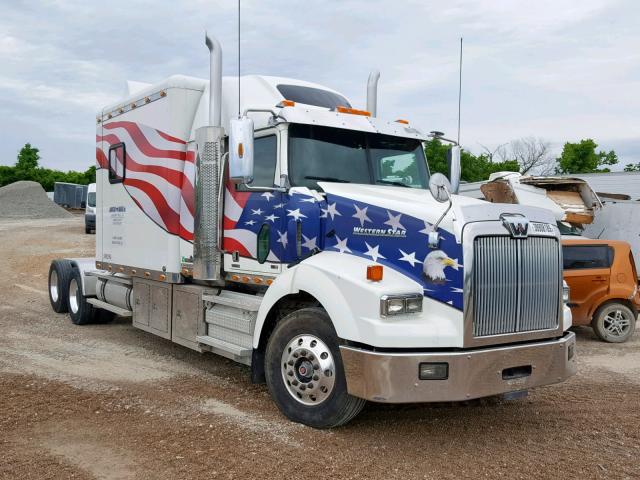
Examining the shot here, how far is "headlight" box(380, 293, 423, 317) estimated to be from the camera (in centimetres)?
446

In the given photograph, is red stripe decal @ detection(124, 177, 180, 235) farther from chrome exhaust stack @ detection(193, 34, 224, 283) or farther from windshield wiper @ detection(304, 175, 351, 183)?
windshield wiper @ detection(304, 175, 351, 183)

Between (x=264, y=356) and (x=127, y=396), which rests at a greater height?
(x=264, y=356)

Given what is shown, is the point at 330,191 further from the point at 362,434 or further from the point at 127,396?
the point at 127,396

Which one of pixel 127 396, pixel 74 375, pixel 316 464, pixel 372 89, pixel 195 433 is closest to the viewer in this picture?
pixel 316 464

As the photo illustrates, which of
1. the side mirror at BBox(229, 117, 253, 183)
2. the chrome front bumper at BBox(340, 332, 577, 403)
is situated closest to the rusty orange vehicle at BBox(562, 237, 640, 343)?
the chrome front bumper at BBox(340, 332, 577, 403)

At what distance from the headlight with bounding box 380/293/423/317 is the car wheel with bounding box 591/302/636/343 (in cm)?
605

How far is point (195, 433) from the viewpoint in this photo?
196 inches

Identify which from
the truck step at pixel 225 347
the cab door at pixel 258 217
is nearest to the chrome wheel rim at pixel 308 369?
the truck step at pixel 225 347

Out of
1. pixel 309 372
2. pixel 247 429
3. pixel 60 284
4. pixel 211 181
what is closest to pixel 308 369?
pixel 309 372

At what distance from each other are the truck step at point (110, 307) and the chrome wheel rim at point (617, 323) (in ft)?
23.0

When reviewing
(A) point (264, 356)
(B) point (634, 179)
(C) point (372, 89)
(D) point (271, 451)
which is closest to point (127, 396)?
(A) point (264, 356)

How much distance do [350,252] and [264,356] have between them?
133 centimetres

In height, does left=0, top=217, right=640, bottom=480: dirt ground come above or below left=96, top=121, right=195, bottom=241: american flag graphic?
below

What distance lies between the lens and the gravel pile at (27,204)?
3956 centimetres
